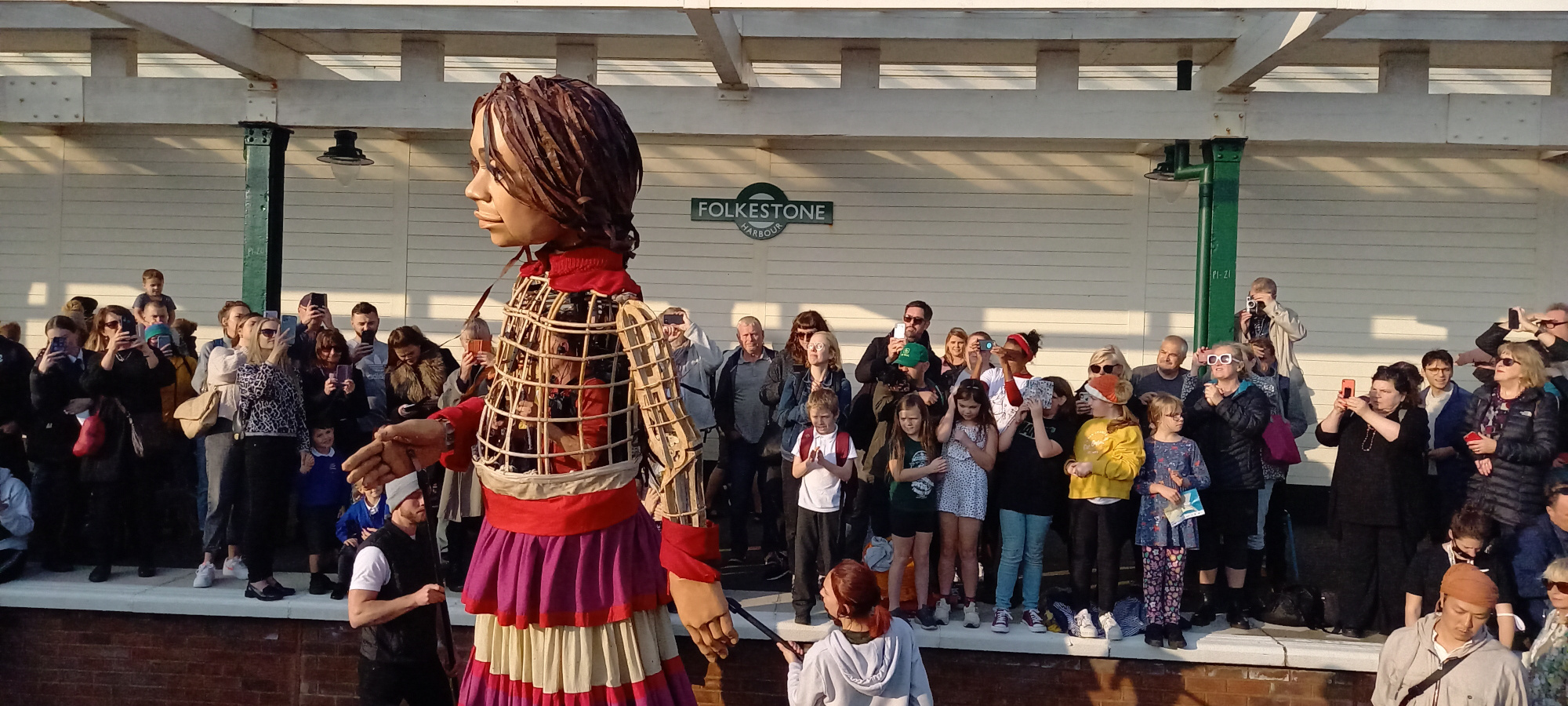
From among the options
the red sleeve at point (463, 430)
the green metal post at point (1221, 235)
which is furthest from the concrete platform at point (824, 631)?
the red sleeve at point (463, 430)

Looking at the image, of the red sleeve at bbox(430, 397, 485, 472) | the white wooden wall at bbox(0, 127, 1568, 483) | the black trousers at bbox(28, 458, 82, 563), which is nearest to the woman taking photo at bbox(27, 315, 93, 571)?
the black trousers at bbox(28, 458, 82, 563)

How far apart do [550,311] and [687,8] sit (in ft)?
10.1

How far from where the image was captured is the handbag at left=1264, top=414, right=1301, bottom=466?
5.99 metres

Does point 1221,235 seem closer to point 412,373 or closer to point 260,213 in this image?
point 412,373

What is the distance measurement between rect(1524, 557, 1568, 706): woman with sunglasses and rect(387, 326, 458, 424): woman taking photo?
203 inches

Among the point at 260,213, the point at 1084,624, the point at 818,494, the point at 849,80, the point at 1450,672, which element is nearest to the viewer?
the point at 1450,672

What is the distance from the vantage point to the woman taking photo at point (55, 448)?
6113 millimetres

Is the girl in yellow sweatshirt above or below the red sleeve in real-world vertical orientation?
below

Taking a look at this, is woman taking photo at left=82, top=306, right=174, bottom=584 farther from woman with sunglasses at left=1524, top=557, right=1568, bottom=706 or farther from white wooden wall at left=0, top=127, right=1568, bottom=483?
woman with sunglasses at left=1524, top=557, right=1568, bottom=706

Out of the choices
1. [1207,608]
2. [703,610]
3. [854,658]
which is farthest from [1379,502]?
[703,610]

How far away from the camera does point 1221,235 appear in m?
6.91

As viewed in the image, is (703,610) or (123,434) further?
(123,434)

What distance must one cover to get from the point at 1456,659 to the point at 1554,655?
703 millimetres

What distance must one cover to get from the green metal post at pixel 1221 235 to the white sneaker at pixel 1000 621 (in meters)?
2.43
